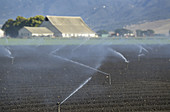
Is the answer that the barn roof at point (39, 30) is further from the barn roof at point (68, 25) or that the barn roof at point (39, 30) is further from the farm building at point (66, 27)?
the barn roof at point (68, 25)

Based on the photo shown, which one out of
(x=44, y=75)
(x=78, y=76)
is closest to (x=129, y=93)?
(x=78, y=76)

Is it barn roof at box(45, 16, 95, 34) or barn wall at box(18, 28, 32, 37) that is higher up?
barn roof at box(45, 16, 95, 34)

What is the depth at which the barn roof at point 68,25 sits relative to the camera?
14888 cm

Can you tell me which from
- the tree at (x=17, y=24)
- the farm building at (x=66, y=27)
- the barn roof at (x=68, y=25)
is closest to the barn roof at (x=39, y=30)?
the farm building at (x=66, y=27)

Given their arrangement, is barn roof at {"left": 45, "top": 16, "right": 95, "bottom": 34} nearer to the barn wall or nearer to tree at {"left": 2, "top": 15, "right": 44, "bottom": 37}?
tree at {"left": 2, "top": 15, "right": 44, "bottom": 37}

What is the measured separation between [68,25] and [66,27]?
4793 millimetres

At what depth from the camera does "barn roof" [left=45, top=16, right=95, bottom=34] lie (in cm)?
14888

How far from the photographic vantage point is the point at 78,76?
25703 millimetres

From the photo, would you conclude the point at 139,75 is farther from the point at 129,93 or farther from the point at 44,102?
the point at 44,102

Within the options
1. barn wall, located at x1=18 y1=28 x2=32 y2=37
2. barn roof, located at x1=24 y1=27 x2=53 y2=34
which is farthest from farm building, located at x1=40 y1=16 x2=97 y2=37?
barn wall, located at x1=18 y1=28 x2=32 y2=37

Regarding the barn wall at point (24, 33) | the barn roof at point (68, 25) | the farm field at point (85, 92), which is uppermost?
the barn roof at point (68, 25)

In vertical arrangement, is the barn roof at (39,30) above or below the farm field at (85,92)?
above

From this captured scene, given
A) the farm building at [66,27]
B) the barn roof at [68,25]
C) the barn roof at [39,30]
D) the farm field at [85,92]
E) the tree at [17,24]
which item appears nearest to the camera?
the farm field at [85,92]

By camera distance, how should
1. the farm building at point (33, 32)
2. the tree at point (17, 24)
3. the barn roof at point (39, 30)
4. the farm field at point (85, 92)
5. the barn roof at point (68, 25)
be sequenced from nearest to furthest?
the farm field at point (85, 92), the farm building at point (33, 32), the barn roof at point (39, 30), the tree at point (17, 24), the barn roof at point (68, 25)
